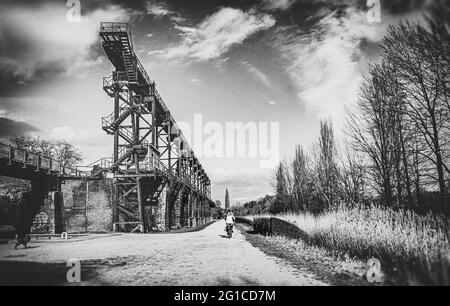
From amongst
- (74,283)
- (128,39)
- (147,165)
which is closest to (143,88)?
(128,39)

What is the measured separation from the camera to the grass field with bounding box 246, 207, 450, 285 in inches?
171

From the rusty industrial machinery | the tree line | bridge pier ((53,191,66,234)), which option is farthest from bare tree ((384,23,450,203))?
bridge pier ((53,191,66,234))

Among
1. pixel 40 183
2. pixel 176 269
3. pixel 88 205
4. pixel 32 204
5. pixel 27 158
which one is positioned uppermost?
pixel 27 158

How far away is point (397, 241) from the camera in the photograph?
242 inches

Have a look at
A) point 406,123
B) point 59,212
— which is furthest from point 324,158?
point 59,212

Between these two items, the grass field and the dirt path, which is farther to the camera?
the dirt path

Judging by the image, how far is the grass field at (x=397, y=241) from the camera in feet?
14.2

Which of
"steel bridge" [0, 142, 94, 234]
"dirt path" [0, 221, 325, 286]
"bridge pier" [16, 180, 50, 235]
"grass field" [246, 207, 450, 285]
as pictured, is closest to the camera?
"grass field" [246, 207, 450, 285]

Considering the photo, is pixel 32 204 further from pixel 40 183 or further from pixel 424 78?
pixel 424 78

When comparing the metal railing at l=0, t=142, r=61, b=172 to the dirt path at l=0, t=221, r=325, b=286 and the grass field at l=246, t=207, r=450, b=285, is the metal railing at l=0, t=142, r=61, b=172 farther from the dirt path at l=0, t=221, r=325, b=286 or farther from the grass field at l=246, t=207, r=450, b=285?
the grass field at l=246, t=207, r=450, b=285

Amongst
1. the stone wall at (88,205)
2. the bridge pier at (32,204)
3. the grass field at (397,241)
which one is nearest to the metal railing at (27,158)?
the bridge pier at (32,204)

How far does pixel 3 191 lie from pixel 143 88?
51.8 feet

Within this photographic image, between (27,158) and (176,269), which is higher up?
(27,158)

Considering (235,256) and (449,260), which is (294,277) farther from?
(235,256)
